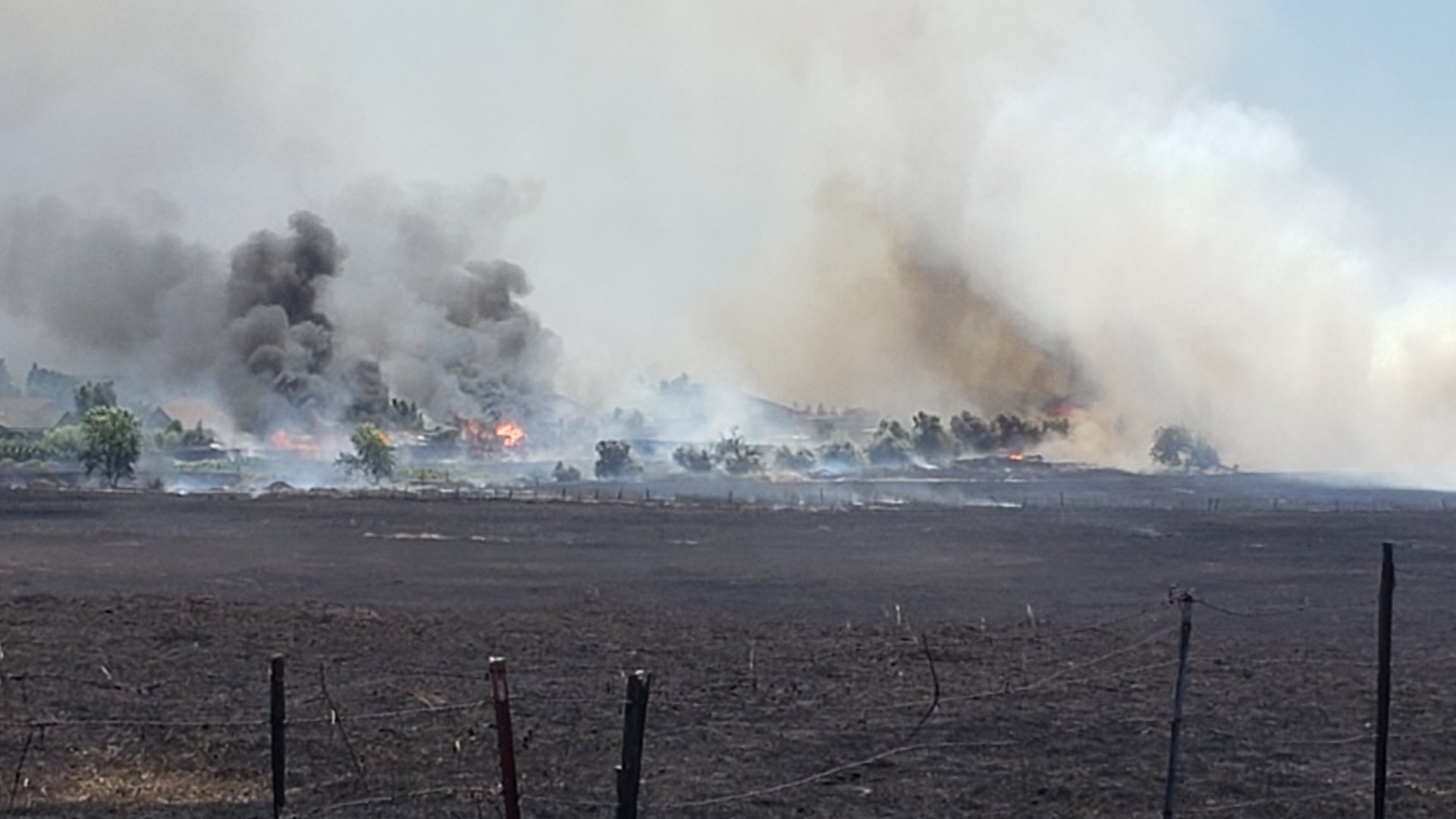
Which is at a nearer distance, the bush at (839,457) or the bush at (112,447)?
the bush at (112,447)

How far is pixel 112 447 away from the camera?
87750 mm

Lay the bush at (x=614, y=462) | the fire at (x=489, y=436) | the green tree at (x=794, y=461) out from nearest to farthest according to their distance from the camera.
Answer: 1. the bush at (x=614, y=462)
2. the green tree at (x=794, y=461)
3. the fire at (x=489, y=436)

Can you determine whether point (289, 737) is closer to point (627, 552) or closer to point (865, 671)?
point (865, 671)

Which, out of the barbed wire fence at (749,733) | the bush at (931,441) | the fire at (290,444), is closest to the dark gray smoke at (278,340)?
the fire at (290,444)

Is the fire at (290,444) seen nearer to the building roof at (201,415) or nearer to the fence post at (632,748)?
the building roof at (201,415)

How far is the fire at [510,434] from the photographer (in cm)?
12800

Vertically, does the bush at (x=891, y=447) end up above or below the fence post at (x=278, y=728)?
above

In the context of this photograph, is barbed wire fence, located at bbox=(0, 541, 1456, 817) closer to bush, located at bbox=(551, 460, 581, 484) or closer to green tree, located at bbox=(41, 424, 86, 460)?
bush, located at bbox=(551, 460, 581, 484)

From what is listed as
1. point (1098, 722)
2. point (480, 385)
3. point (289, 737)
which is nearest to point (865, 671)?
point (1098, 722)

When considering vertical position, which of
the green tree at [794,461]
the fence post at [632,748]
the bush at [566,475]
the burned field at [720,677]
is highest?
the green tree at [794,461]

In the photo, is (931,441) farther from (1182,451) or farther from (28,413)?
(28,413)

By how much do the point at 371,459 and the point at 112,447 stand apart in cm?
1430

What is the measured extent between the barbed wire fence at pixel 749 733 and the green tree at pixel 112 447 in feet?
217

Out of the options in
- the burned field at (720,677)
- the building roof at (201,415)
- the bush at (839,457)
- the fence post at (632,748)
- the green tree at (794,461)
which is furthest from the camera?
the bush at (839,457)
